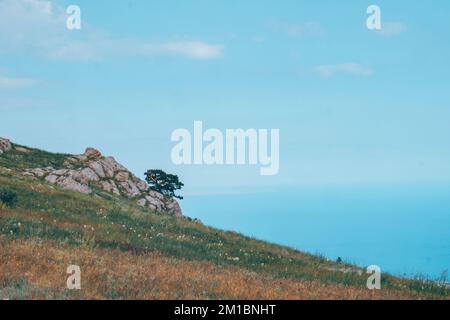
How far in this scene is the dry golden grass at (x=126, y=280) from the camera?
13.0m

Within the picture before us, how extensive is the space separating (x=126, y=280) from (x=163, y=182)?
6012 cm

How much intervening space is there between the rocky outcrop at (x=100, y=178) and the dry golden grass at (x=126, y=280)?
3381 centimetres

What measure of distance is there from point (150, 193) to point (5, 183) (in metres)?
26.9

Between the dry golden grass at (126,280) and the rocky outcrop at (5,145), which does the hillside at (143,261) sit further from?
the rocky outcrop at (5,145)

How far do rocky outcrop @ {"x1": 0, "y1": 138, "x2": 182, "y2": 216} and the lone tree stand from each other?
29.2ft

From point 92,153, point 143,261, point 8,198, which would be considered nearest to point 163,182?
point 92,153

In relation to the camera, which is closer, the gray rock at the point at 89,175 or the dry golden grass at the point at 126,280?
the dry golden grass at the point at 126,280

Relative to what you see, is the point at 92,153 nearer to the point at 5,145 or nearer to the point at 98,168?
the point at 98,168

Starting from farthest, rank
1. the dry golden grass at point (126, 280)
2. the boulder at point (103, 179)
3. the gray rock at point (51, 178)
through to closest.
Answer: the boulder at point (103, 179) < the gray rock at point (51, 178) < the dry golden grass at point (126, 280)

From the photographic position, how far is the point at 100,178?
59.6 m

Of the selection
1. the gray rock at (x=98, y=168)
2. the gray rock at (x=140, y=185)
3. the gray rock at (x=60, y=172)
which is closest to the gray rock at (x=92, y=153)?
the gray rock at (x=98, y=168)
